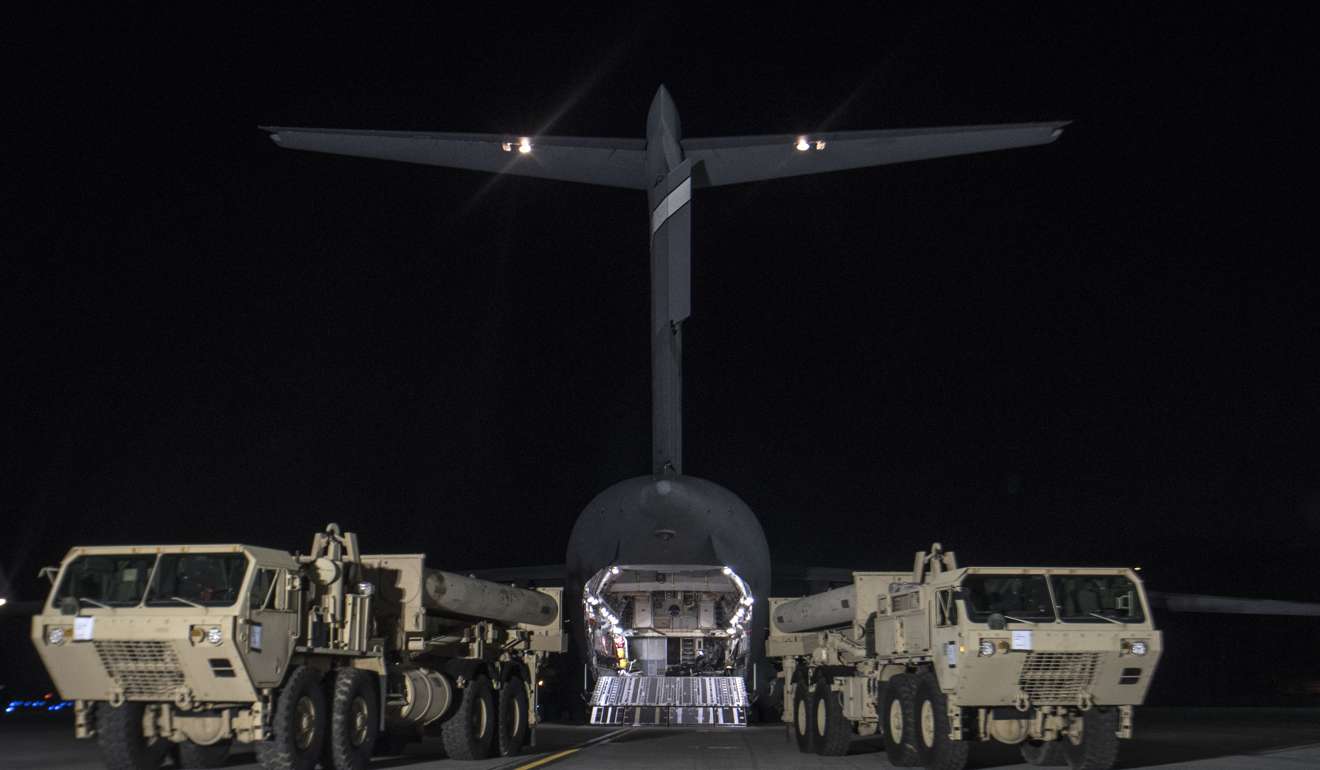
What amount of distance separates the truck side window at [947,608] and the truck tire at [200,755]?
8.36 metres

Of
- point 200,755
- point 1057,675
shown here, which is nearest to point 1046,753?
point 1057,675

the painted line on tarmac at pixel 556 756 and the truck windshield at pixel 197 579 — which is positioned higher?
the truck windshield at pixel 197 579

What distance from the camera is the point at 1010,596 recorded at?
1611 centimetres

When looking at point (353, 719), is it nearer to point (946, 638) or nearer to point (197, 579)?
point (197, 579)

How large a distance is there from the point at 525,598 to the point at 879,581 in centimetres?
546

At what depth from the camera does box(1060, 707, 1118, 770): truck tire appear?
635 inches

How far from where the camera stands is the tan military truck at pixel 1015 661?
15508mm

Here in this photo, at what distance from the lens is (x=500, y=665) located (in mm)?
20359

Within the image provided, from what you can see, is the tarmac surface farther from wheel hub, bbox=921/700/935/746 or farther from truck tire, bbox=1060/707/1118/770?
wheel hub, bbox=921/700/935/746

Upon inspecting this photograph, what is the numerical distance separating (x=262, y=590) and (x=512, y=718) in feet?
23.5

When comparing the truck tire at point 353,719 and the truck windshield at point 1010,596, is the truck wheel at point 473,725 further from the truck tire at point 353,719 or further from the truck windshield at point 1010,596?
the truck windshield at point 1010,596

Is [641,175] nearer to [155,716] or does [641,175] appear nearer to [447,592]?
[447,592]

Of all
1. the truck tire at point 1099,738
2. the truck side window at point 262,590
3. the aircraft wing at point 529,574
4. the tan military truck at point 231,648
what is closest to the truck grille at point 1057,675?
the truck tire at point 1099,738

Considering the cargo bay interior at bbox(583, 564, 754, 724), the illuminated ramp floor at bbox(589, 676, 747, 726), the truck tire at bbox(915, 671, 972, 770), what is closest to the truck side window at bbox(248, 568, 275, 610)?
the truck tire at bbox(915, 671, 972, 770)
